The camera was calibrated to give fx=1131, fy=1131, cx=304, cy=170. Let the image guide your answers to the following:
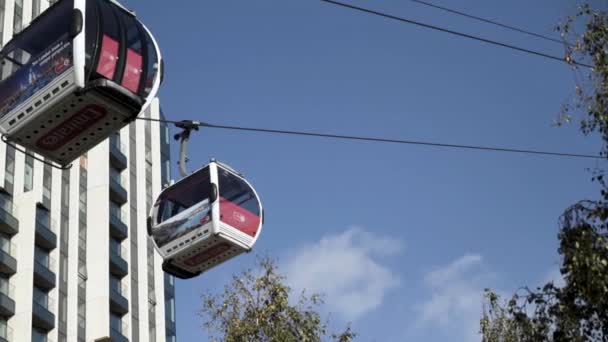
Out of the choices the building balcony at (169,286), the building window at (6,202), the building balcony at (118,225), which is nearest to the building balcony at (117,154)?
the building balcony at (118,225)

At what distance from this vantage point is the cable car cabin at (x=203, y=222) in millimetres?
16203

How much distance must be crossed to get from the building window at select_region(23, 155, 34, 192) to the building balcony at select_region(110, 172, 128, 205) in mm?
Result: 6084

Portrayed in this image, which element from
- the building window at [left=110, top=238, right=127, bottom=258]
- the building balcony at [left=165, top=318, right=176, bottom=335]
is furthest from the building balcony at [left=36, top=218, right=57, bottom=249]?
the building balcony at [left=165, top=318, right=176, bottom=335]

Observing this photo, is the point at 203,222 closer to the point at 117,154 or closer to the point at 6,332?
the point at 6,332

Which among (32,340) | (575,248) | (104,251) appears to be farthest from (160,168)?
(575,248)

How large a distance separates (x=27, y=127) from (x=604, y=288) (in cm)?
672

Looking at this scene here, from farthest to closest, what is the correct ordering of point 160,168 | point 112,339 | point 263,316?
point 160,168 → point 112,339 → point 263,316

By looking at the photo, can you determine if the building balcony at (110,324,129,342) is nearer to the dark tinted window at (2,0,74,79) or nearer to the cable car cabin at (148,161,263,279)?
the cable car cabin at (148,161,263,279)

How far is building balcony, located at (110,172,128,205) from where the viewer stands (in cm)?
5456

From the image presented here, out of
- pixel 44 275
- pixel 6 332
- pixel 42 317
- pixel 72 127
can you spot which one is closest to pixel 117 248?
pixel 44 275

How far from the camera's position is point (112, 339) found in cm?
4928

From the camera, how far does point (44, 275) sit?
4628 centimetres

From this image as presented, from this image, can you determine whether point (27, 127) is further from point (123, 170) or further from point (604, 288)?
point (123, 170)

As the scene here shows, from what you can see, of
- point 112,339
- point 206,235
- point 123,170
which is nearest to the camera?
point 206,235
